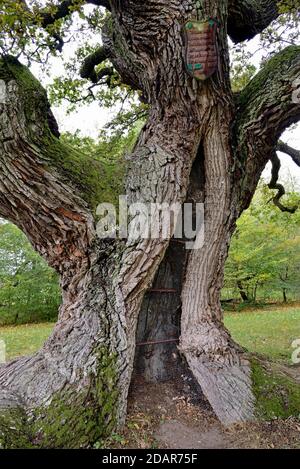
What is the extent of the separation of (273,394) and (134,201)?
2.27 metres

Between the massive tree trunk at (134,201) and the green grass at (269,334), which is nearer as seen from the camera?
the massive tree trunk at (134,201)

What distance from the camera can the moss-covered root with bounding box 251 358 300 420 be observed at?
336 cm

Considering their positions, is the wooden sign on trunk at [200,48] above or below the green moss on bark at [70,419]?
above

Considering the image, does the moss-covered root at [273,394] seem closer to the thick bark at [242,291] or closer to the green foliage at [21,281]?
the green foliage at [21,281]

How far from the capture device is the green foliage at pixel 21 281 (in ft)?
42.2

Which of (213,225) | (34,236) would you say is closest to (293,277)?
(213,225)

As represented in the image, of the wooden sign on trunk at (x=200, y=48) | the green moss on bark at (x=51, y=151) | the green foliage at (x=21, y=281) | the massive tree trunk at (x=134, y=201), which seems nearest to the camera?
the massive tree trunk at (x=134, y=201)

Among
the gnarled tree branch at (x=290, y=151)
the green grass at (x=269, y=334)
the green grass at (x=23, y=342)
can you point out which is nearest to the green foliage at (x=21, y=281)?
the green grass at (x=23, y=342)

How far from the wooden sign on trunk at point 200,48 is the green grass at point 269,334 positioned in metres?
4.52

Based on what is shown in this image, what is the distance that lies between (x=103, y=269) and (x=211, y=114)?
1.95 meters

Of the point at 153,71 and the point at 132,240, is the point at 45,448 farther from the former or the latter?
the point at 153,71

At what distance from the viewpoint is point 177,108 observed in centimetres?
375

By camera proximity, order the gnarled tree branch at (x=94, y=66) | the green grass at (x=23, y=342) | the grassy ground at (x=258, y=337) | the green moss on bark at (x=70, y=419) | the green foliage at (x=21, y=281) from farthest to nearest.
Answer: the green foliage at (x=21, y=281)
the green grass at (x=23, y=342)
the grassy ground at (x=258, y=337)
the gnarled tree branch at (x=94, y=66)
the green moss on bark at (x=70, y=419)

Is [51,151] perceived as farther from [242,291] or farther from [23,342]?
[242,291]
